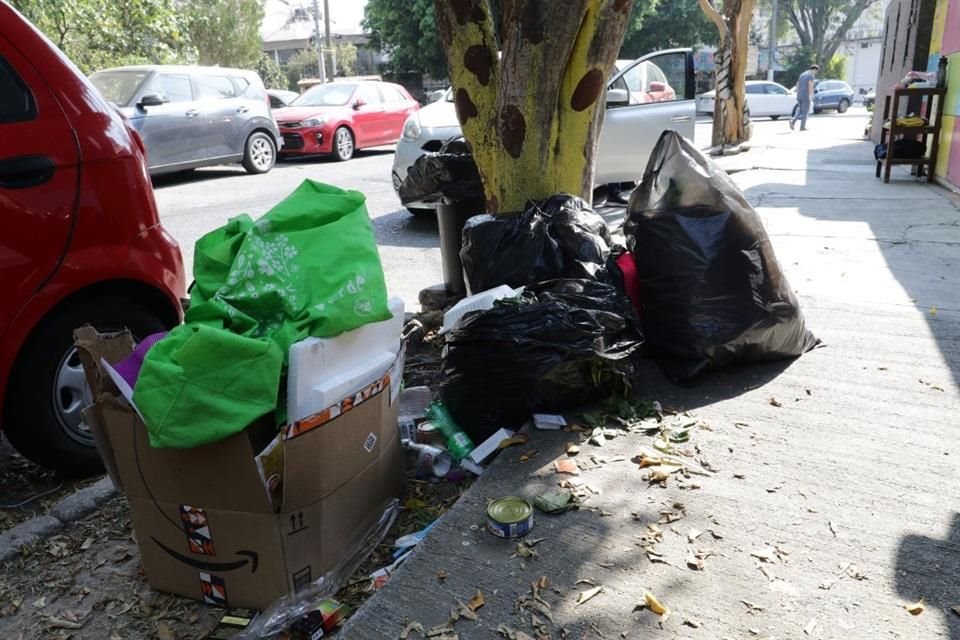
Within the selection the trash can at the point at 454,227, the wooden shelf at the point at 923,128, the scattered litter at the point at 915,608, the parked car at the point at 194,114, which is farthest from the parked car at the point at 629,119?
the scattered litter at the point at 915,608

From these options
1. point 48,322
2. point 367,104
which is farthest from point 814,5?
point 48,322

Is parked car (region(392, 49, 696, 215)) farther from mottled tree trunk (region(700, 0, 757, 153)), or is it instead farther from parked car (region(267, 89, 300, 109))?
parked car (region(267, 89, 300, 109))

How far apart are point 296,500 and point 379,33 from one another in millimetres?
31477

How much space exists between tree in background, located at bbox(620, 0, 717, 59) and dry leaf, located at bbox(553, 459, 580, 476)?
35.4 m

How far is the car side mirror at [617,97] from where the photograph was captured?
8123mm

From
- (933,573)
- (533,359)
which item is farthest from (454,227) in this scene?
(933,573)

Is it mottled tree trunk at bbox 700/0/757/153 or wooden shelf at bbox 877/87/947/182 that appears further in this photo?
mottled tree trunk at bbox 700/0/757/153

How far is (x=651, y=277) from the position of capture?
342 centimetres

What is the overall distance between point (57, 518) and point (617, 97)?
22.9 feet

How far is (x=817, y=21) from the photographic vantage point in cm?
5078

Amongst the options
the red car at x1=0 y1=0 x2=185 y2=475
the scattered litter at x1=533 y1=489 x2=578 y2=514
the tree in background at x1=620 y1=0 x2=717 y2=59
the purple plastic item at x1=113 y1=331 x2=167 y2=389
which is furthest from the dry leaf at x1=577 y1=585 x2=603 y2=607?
the tree in background at x1=620 y1=0 x2=717 y2=59

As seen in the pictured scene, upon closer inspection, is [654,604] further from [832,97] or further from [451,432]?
[832,97]

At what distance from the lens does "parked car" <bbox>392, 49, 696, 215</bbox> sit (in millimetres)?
7582

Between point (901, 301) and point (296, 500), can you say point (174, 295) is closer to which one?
point (296, 500)
